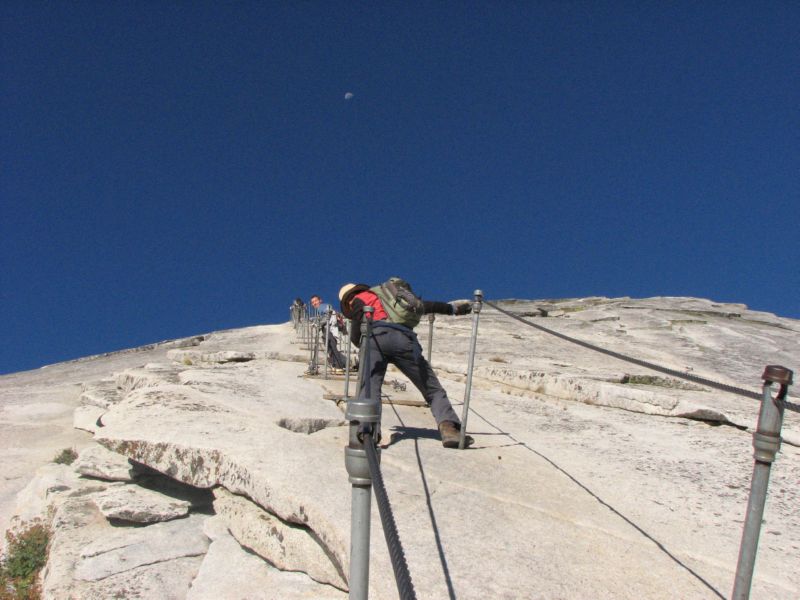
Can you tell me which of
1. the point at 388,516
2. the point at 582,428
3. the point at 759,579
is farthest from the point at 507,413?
the point at 388,516

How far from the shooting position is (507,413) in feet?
25.9

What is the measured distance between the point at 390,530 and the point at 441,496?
256 cm

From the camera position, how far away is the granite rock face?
11.2ft

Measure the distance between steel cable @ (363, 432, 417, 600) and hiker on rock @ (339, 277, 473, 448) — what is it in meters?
3.79

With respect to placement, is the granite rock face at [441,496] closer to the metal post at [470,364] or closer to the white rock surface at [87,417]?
the metal post at [470,364]

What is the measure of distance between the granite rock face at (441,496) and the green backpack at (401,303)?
4.01ft

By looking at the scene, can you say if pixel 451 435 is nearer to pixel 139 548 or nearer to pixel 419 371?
pixel 419 371

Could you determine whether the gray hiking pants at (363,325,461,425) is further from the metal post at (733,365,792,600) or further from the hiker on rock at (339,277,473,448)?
the metal post at (733,365,792,600)

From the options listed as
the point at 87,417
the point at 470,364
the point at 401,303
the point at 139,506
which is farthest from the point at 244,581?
the point at 87,417

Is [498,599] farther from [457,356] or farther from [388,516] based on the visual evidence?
[457,356]

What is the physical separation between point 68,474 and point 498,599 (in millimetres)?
6036

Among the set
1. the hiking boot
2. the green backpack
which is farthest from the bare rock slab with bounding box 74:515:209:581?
the green backpack

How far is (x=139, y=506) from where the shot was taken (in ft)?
18.0

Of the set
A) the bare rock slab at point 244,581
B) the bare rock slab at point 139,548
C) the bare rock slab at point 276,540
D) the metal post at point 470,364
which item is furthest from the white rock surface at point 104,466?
the metal post at point 470,364
